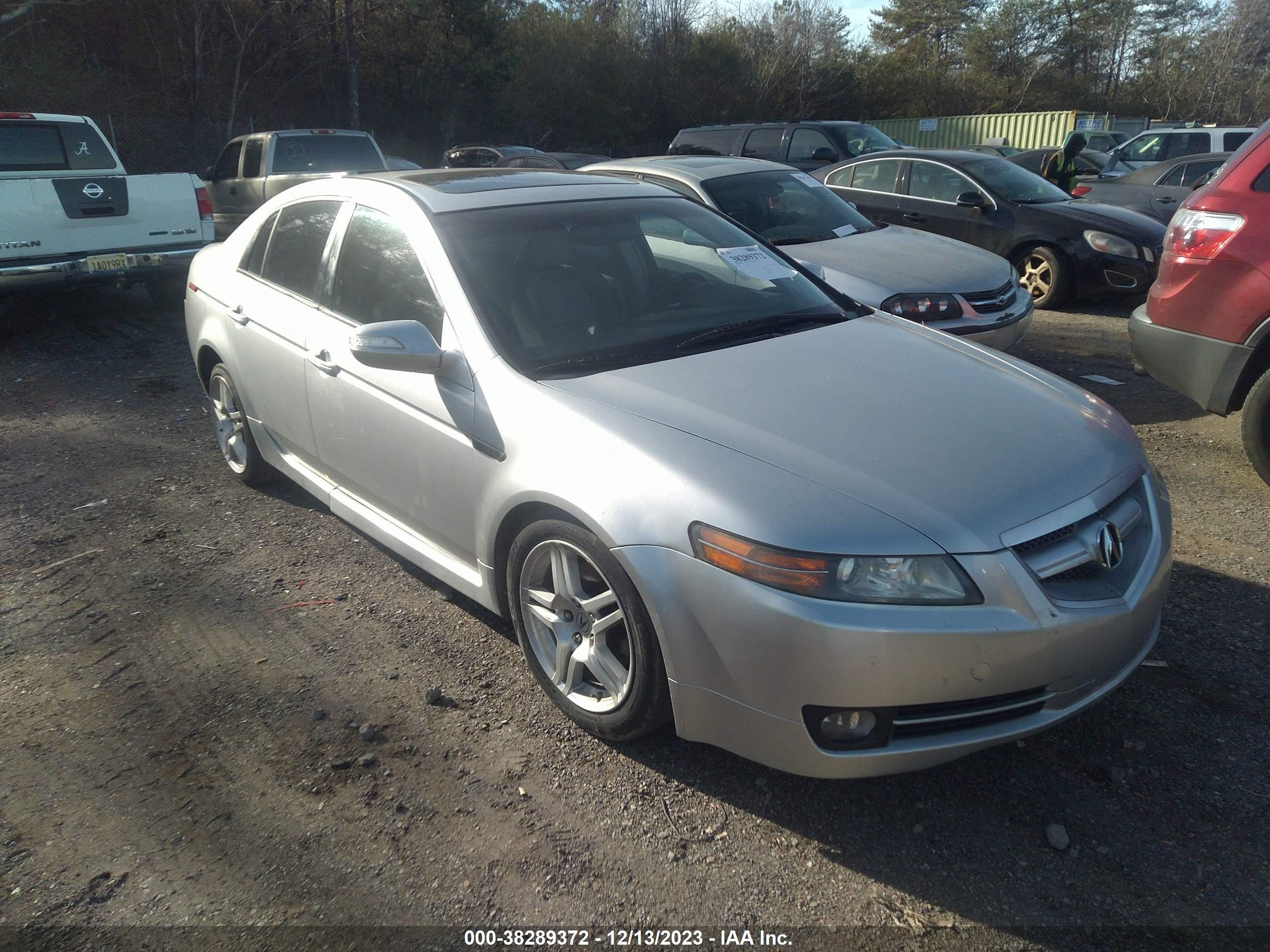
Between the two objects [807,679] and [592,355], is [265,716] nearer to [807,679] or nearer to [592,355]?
[592,355]

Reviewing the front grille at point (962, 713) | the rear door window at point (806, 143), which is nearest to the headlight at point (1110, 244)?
the rear door window at point (806, 143)

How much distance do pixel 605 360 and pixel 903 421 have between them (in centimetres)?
101

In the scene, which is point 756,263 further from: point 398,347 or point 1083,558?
point 1083,558

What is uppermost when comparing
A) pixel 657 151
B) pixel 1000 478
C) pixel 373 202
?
pixel 373 202

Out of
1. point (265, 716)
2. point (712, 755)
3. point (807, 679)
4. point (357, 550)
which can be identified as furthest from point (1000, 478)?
A: point (357, 550)

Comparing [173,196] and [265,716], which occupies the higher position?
[173,196]

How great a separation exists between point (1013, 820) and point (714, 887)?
2.84 feet

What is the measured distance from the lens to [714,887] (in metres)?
2.38

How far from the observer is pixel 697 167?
24.2ft

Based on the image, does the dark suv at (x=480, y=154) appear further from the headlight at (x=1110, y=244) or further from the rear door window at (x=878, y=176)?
the headlight at (x=1110, y=244)

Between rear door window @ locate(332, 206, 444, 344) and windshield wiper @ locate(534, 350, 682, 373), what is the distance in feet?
1.49

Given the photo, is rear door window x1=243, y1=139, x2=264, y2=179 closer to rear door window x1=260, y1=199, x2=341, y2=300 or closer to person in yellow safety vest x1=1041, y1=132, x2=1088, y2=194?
rear door window x1=260, y1=199, x2=341, y2=300

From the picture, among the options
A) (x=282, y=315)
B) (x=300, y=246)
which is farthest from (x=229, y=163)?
(x=282, y=315)

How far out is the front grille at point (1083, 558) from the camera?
2.40m
